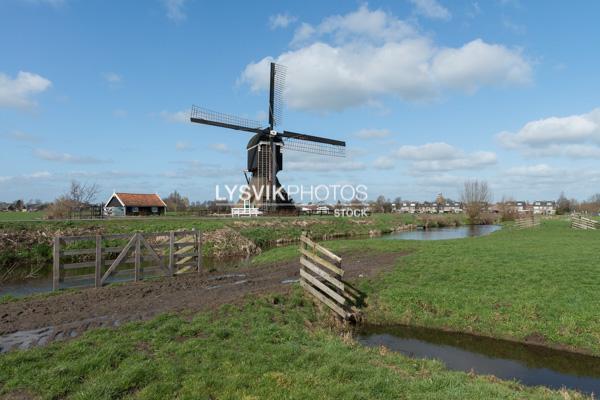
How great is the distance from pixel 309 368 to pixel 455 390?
2257 millimetres

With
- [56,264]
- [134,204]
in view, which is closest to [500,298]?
[56,264]

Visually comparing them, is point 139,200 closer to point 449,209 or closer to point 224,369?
point 224,369

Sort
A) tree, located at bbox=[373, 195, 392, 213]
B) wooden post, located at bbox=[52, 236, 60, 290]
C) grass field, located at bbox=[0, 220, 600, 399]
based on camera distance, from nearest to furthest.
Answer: grass field, located at bbox=[0, 220, 600, 399]
wooden post, located at bbox=[52, 236, 60, 290]
tree, located at bbox=[373, 195, 392, 213]

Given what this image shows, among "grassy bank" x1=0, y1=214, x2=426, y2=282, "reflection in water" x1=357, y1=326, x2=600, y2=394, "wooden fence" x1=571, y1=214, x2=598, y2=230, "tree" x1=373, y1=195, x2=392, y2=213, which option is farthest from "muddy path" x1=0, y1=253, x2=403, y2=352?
"tree" x1=373, y1=195, x2=392, y2=213

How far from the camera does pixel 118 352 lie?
6406 millimetres

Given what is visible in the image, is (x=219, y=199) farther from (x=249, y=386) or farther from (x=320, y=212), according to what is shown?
(x=249, y=386)

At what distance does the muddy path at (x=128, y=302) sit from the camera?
776 centimetres

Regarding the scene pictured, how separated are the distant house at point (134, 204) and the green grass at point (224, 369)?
54.2 meters

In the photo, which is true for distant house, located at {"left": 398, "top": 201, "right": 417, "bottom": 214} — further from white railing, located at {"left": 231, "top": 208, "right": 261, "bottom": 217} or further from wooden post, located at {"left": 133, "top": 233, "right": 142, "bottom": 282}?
wooden post, located at {"left": 133, "top": 233, "right": 142, "bottom": 282}

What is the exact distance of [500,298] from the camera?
11102 millimetres

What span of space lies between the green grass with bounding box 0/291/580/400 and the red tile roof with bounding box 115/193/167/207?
56024 millimetres

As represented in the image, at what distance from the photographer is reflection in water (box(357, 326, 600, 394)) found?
7.51m

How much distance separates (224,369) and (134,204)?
58.6 meters

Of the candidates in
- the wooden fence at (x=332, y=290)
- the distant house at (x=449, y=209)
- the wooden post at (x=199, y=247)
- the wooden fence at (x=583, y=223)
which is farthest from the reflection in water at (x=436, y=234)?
the distant house at (x=449, y=209)
